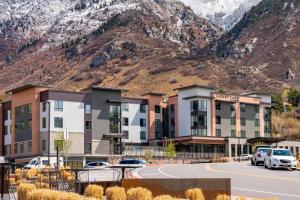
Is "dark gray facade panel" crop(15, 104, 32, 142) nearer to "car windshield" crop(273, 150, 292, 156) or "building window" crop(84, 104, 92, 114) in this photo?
"building window" crop(84, 104, 92, 114)

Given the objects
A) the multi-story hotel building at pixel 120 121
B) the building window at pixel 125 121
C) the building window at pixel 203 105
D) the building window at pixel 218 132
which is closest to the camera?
the multi-story hotel building at pixel 120 121

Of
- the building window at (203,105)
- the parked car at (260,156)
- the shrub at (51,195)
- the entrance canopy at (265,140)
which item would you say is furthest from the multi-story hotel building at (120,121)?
the shrub at (51,195)

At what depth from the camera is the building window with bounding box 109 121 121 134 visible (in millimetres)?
97062

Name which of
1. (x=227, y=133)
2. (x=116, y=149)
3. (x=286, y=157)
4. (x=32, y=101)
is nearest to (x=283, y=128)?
(x=227, y=133)

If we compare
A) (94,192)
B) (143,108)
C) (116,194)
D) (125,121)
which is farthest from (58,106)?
(116,194)

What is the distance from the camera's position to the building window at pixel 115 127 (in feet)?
318

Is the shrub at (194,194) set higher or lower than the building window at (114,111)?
lower

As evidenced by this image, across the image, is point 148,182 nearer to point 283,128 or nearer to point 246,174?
point 246,174

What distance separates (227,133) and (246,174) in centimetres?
7076

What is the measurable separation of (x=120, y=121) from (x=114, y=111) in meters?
2.03

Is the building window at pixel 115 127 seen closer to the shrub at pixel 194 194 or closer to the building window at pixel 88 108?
the building window at pixel 88 108

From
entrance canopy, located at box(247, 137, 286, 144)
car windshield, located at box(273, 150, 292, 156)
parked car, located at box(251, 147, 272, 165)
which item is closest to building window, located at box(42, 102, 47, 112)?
entrance canopy, located at box(247, 137, 286, 144)

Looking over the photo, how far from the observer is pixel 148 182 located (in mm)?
20859

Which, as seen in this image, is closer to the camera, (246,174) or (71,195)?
(71,195)
